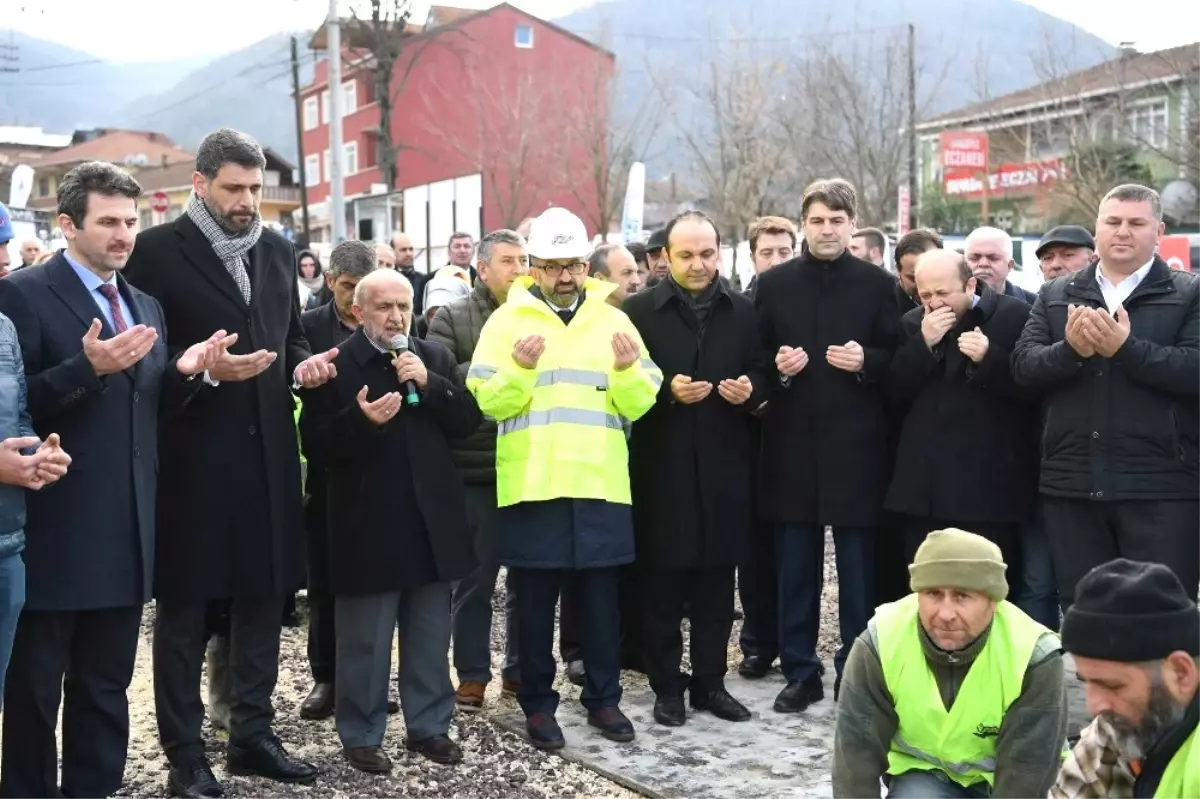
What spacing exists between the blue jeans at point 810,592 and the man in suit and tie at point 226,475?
225 centimetres

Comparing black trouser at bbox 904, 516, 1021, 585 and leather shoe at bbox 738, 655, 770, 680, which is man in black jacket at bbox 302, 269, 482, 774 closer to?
leather shoe at bbox 738, 655, 770, 680

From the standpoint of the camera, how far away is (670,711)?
20.0ft

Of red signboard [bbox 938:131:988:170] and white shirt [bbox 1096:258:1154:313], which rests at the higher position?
red signboard [bbox 938:131:988:170]

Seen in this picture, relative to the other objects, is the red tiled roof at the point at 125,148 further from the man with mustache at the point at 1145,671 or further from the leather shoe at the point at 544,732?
the man with mustache at the point at 1145,671

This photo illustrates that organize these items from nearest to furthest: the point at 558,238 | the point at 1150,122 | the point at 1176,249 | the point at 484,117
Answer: the point at 558,238 < the point at 1176,249 < the point at 1150,122 < the point at 484,117

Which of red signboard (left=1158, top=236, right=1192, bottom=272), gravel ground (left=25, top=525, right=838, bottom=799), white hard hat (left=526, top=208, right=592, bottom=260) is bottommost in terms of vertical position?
gravel ground (left=25, top=525, right=838, bottom=799)

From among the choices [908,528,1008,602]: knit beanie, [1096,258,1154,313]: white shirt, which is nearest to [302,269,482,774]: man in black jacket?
[908,528,1008,602]: knit beanie

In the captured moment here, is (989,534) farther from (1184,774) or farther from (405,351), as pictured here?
(1184,774)

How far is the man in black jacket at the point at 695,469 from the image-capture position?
240 inches

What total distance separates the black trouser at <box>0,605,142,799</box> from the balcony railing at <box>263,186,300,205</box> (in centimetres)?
6254

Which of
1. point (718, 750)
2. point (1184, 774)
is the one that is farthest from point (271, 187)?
point (1184, 774)

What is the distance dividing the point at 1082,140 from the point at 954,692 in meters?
26.6

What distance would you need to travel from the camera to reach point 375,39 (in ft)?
136

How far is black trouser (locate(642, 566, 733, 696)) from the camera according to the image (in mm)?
6172
